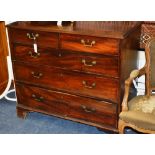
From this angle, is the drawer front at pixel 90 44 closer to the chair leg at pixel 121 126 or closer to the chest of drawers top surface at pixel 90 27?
the chest of drawers top surface at pixel 90 27

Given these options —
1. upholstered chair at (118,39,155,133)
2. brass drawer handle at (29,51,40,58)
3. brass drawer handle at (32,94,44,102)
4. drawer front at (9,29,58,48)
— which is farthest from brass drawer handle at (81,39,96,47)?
brass drawer handle at (32,94,44,102)

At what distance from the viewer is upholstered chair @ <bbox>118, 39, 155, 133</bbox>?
2188mm

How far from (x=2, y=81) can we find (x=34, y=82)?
1000 millimetres

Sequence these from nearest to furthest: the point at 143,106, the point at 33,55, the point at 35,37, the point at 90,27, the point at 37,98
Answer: the point at 143,106
the point at 90,27
the point at 35,37
the point at 33,55
the point at 37,98

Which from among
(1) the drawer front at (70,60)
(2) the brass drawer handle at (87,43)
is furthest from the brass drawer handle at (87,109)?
(2) the brass drawer handle at (87,43)

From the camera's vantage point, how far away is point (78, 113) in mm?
2752

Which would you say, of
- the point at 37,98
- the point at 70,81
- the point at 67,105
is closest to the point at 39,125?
the point at 37,98

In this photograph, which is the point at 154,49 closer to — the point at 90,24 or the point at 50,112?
the point at 90,24

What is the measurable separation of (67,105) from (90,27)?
2.76 feet

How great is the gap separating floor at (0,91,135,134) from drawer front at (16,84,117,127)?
6.6 inches

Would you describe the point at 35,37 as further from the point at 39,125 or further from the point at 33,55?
the point at 39,125

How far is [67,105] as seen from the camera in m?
2.77

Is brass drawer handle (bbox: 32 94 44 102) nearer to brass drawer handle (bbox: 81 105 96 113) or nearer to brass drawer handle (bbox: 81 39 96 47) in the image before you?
brass drawer handle (bbox: 81 105 96 113)
